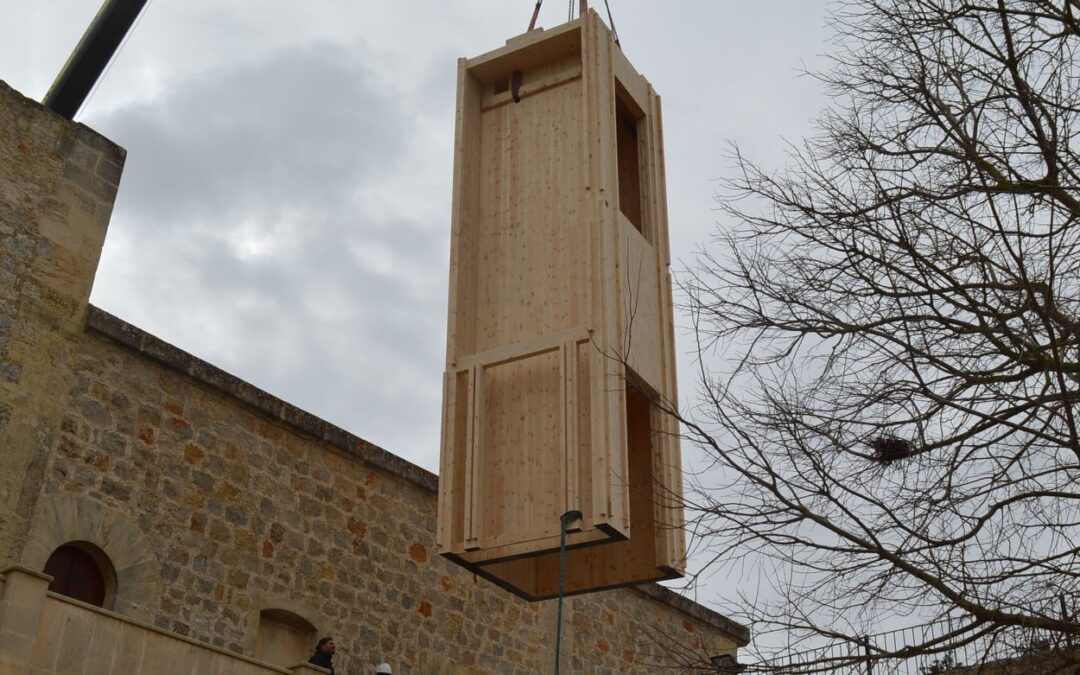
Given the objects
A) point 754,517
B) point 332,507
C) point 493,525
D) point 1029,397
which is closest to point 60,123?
point 332,507

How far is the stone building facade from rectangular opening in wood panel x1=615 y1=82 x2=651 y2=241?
3.35m

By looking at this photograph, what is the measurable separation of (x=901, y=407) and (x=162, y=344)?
6.53 m

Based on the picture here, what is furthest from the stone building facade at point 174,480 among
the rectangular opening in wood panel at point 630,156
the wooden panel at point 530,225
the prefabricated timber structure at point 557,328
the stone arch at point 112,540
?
the rectangular opening in wood panel at point 630,156

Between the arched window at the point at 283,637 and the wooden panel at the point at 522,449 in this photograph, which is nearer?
the wooden panel at the point at 522,449

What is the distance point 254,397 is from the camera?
11.6m

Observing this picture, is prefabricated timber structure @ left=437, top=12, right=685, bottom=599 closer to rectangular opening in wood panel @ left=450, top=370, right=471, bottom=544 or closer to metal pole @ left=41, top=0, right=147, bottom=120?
rectangular opening in wood panel @ left=450, top=370, right=471, bottom=544

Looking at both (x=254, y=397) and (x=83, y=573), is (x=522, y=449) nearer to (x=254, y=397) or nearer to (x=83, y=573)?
(x=254, y=397)

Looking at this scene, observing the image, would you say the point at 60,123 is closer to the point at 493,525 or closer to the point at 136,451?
the point at 136,451

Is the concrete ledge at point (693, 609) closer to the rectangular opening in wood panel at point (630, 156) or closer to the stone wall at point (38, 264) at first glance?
the rectangular opening in wood panel at point (630, 156)

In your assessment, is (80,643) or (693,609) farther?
(693,609)

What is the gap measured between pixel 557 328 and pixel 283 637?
3.74 meters

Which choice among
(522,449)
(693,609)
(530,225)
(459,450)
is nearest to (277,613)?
(459,450)

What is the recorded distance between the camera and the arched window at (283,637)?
11.3 meters

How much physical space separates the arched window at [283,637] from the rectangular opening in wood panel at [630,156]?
4.59m
